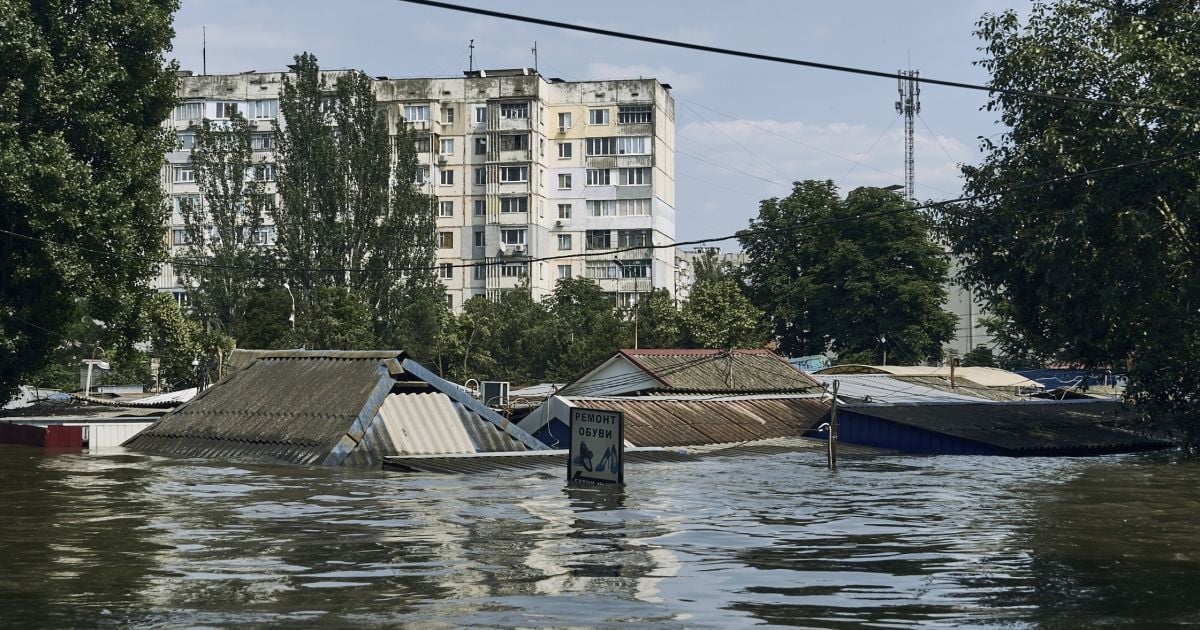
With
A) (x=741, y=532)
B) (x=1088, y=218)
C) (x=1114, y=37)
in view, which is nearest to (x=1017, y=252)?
(x=1088, y=218)

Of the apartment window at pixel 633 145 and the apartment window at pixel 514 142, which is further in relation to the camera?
the apartment window at pixel 514 142

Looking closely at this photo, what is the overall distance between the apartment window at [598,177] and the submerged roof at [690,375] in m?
52.8

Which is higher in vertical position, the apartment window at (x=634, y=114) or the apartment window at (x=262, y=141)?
the apartment window at (x=634, y=114)

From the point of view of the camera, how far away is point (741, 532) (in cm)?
1928

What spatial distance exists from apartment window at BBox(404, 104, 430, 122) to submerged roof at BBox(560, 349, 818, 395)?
5933cm

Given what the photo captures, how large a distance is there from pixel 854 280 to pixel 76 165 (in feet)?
166

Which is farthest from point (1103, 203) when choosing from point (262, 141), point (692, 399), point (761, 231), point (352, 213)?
point (262, 141)

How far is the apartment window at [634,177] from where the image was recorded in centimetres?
10106

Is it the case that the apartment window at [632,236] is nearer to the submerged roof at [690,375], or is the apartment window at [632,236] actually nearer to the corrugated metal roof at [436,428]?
the submerged roof at [690,375]

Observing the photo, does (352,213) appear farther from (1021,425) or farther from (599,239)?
(1021,425)

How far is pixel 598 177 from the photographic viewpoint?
10256 centimetres

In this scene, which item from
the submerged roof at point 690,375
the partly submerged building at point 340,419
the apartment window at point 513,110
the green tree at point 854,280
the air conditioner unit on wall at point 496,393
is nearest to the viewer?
the partly submerged building at point 340,419

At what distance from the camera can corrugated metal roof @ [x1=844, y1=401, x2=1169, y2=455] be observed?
4075 cm

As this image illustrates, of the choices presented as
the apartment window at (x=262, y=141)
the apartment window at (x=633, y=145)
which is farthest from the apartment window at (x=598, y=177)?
the apartment window at (x=262, y=141)
